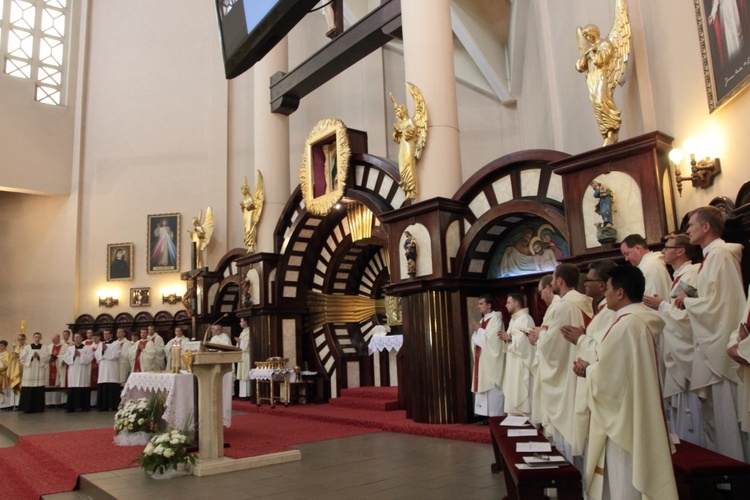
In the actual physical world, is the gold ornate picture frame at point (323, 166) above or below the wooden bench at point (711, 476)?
above

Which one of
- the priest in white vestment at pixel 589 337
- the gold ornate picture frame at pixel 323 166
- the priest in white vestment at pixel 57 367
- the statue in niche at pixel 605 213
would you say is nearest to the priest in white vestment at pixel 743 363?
the priest in white vestment at pixel 589 337

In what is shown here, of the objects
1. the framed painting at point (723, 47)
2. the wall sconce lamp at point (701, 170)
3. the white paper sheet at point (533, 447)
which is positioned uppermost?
the framed painting at point (723, 47)

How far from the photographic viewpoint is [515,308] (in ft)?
21.6

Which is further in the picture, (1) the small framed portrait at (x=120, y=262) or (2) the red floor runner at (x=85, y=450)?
(1) the small framed portrait at (x=120, y=262)

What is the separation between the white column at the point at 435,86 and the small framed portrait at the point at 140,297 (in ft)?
36.0

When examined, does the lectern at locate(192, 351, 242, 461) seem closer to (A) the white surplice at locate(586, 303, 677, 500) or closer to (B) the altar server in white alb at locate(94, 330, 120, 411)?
(A) the white surplice at locate(586, 303, 677, 500)

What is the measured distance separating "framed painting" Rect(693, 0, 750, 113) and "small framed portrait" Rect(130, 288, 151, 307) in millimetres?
15306

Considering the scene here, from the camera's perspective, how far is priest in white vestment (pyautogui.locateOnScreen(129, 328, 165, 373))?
1404 centimetres

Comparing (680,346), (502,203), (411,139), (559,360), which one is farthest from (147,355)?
(680,346)

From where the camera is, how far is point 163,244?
1722 cm

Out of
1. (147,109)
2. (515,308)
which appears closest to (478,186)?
(515,308)

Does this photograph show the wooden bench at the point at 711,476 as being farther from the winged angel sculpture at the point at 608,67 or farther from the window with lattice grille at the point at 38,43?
the window with lattice grille at the point at 38,43

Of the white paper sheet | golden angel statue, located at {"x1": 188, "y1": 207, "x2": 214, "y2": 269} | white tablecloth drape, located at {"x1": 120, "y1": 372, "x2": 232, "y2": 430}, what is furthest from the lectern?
golden angel statue, located at {"x1": 188, "y1": 207, "x2": 214, "y2": 269}

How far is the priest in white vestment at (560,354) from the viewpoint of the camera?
441cm
